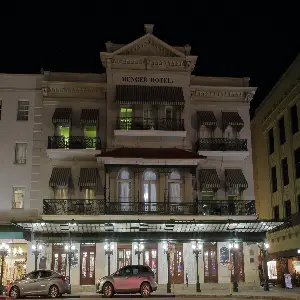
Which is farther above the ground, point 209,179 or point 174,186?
point 209,179

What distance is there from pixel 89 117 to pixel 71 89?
270 cm

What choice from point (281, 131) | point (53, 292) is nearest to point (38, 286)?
point (53, 292)

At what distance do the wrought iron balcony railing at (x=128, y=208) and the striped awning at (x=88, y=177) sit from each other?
1052mm

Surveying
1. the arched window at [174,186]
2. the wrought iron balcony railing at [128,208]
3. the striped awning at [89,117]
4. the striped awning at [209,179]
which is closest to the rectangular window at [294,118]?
the striped awning at [209,179]

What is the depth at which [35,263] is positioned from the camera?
30781 mm

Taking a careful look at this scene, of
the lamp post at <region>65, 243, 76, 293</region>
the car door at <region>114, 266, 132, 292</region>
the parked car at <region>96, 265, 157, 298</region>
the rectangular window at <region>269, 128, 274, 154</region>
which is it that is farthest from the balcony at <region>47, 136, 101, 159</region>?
the rectangular window at <region>269, 128, 274, 154</region>

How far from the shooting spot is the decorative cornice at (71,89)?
35.2 meters

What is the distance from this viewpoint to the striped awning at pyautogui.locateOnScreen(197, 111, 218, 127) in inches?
Answer: 1373

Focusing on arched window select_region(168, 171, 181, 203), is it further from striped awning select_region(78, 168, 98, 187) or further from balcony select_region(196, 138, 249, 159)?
striped awning select_region(78, 168, 98, 187)

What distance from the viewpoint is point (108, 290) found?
27.2 metres

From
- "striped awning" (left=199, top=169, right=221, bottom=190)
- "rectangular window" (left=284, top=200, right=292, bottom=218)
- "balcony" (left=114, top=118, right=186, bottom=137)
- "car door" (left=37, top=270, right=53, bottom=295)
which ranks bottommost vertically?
"car door" (left=37, top=270, right=53, bottom=295)

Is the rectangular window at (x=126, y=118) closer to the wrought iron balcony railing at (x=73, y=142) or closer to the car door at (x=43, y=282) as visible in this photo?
the wrought iron balcony railing at (x=73, y=142)

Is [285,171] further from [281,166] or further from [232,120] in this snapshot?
[232,120]

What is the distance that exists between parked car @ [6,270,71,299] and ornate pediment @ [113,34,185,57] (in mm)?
16112
